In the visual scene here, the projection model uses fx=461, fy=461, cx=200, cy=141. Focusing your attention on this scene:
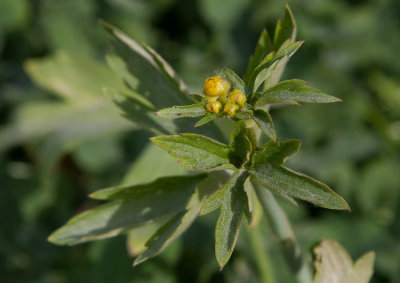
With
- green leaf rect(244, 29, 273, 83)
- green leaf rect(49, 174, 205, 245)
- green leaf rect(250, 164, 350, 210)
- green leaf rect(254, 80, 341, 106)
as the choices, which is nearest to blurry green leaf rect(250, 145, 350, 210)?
green leaf rect(250, 164, 350, 210)

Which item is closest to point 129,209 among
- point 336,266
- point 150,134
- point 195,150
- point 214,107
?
point 195,150

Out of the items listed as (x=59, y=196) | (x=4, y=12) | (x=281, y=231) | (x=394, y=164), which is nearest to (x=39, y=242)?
(x=59, y=196)

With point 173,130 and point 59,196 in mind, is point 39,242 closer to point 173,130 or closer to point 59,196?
point 59,196

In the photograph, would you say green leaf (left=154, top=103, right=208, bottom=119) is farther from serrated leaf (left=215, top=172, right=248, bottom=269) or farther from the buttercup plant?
serrated leaf (left=215, top=172, right=248, bottom=269)

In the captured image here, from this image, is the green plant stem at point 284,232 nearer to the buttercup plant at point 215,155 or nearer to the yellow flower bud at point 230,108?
the buttercup plant at point 215,155

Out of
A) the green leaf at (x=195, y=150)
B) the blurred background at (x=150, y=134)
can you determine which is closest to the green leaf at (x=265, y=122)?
the green leaf at (x=195, y=150)
